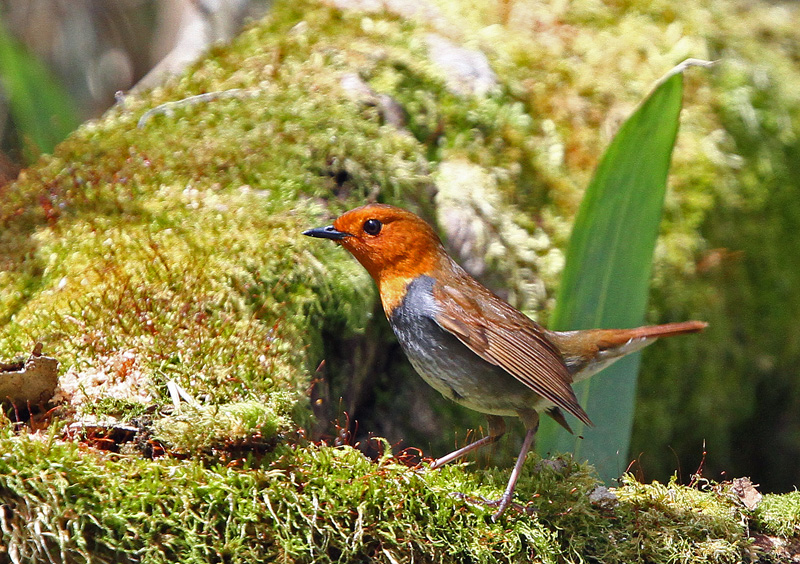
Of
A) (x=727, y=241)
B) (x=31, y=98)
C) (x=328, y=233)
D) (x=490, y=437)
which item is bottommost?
(x=727, y=241)

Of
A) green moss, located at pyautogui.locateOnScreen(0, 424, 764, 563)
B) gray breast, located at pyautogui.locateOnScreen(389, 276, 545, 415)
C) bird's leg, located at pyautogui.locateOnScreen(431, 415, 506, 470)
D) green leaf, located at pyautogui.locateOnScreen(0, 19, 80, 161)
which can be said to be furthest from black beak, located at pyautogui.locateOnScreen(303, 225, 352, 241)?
green leaf, located at pyautogui.locateOnScreen(0, 19, 80, 161)

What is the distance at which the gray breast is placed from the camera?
2.79m

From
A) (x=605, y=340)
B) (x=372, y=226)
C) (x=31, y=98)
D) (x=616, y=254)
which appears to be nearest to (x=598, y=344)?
(x=605, y=340)

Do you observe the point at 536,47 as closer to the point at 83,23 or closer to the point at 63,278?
the point at 63,278

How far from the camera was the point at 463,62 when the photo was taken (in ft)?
14.2

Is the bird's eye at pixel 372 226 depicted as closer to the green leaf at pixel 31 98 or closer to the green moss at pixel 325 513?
the green moss at pixel 325 513

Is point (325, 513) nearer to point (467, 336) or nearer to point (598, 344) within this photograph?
point (467, 336)

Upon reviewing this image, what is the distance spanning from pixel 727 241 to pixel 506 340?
2.34 m

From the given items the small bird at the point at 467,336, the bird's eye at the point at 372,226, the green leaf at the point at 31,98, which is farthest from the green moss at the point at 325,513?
the green leaf at the point at 31,98

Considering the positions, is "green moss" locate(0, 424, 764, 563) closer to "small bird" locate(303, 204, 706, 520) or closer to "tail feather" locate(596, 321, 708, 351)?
"small bird" locate(303, 204, 706, 520)

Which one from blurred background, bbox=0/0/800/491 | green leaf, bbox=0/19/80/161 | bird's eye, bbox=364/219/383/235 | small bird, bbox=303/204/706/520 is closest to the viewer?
small bird, bbox=303/204/706/520

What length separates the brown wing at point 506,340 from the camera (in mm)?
2717

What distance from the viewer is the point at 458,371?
2795 mm

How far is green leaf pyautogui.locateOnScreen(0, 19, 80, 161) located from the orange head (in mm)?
2544
